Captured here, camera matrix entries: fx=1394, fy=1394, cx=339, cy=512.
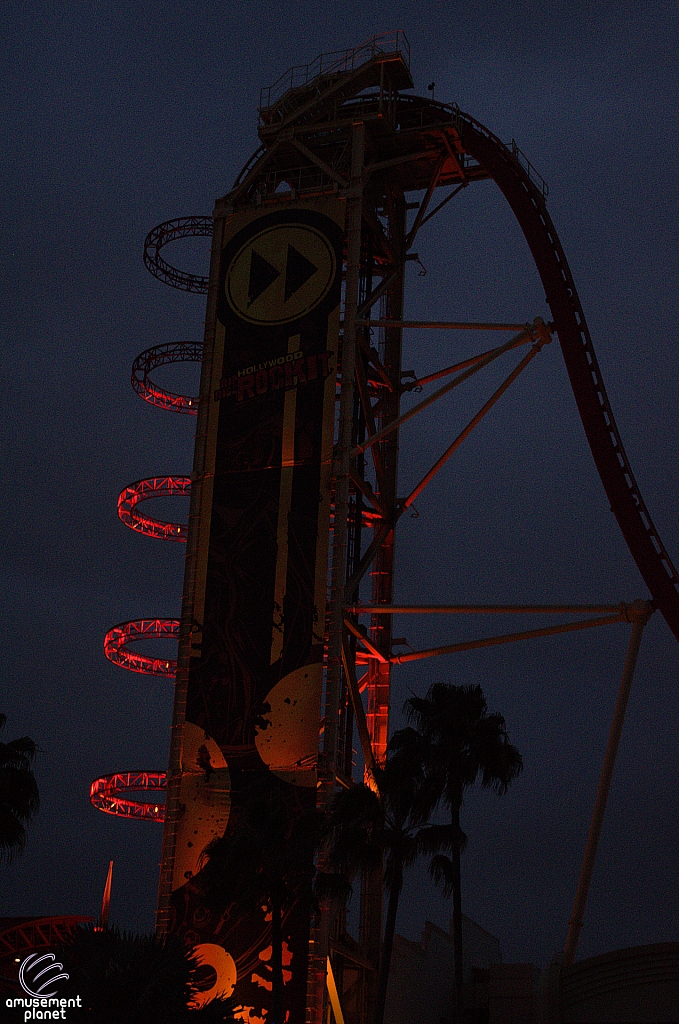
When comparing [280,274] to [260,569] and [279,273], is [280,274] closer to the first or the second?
[279,273]

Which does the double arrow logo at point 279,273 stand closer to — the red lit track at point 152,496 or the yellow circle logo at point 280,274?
the yellow circle logo at point 280,274

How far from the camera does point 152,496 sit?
46094 mm

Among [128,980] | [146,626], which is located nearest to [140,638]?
[146,626]

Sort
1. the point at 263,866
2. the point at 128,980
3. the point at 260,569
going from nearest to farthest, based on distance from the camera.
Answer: the point at 128,980, the point at 263,866, the point at 260,569

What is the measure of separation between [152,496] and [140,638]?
4.78 meters

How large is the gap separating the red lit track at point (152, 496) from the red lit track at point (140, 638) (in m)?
3.51

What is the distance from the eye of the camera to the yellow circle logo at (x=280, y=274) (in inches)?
1721

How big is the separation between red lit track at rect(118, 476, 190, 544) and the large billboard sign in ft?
10.6

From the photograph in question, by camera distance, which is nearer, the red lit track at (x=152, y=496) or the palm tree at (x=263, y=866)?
the palm tree at (x=263, y=866)

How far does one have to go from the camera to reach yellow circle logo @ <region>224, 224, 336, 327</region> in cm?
4372

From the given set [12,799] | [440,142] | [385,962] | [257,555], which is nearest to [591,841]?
[385,962]

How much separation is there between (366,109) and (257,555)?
1645 centimetres

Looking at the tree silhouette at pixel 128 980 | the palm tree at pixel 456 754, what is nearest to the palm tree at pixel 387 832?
the palm tree at pixel 456 754

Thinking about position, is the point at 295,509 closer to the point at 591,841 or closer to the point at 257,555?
the point at 257,555
